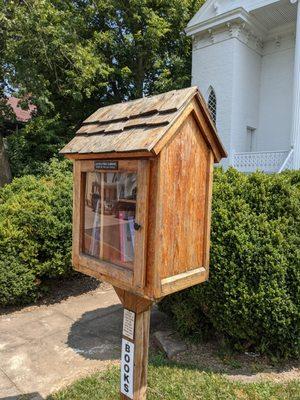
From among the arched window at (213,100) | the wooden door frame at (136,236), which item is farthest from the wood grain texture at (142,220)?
the arched window at (213,100)

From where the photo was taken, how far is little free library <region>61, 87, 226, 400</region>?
1983 millimetres

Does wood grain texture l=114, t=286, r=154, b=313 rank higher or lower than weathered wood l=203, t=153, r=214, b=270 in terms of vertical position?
lower

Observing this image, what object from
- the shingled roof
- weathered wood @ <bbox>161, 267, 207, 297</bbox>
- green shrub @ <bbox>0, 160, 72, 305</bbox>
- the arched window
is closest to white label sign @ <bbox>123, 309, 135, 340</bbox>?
weathered wood @ <bbox>161, 267, 207, 297</bbox>

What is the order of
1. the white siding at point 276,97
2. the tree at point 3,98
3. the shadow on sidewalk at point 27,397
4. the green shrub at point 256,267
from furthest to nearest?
the white siding at point 276,97
the tree at point 3,98
the green shrub at point 256,267
the shadow on sidewalk at point 27,397

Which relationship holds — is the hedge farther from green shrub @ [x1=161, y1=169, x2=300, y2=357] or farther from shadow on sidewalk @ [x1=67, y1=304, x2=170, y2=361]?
shadow on sidewalk @ [x1=67, y1=304, x2=170, y2=361]

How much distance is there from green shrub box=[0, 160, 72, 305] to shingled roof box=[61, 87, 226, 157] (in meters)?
3.17

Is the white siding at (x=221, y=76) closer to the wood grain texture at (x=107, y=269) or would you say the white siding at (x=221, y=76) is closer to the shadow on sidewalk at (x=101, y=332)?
the shadow on sidewalk at (x=101, y=332)

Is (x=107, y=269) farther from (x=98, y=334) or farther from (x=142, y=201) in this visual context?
(x=98, y=334)

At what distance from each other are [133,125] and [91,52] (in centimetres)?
1103

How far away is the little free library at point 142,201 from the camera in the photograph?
78.1 inches

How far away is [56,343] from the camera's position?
4.27 meters

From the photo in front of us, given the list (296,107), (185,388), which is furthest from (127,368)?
(296,107)

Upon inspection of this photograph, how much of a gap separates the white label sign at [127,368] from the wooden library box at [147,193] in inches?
23.2

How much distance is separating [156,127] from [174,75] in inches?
569
